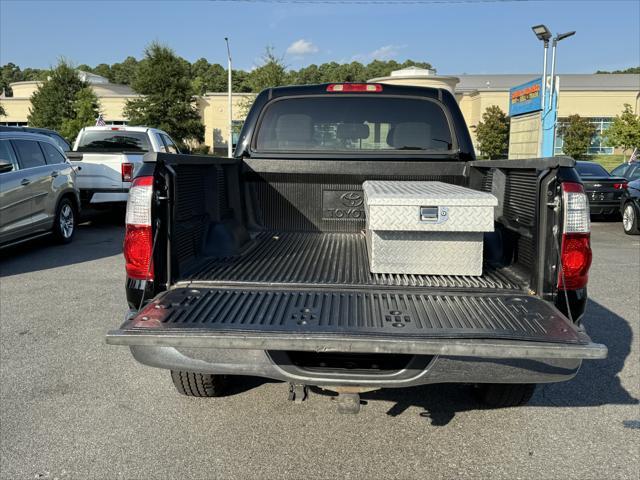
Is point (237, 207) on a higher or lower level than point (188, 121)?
lower

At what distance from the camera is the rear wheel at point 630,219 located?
1205 cm

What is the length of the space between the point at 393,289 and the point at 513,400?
4.34ft

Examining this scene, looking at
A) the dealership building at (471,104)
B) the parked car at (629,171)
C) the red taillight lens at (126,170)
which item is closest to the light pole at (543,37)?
the parked car at (629,171)

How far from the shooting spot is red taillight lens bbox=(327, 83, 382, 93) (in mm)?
4637

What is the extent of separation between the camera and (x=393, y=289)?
2.94 m

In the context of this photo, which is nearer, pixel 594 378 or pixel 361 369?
pixel 361 369

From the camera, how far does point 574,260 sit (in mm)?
2766

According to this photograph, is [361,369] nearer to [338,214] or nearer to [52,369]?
[338,214]

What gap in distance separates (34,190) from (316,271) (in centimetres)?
697

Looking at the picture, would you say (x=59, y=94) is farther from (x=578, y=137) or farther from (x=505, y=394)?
(x=505, y=394)

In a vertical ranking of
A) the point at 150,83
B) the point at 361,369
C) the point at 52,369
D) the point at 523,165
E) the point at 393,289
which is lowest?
the point at 52,369

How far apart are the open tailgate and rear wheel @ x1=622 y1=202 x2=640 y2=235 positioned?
36.0 ft

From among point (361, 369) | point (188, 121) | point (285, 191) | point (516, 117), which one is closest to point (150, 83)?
point (188, 121)

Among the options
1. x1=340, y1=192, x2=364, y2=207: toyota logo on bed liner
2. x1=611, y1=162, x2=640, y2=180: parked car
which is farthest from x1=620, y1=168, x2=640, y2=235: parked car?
x1=340, y1=192, x2=364, y2=207: toyota logo on bed liner
